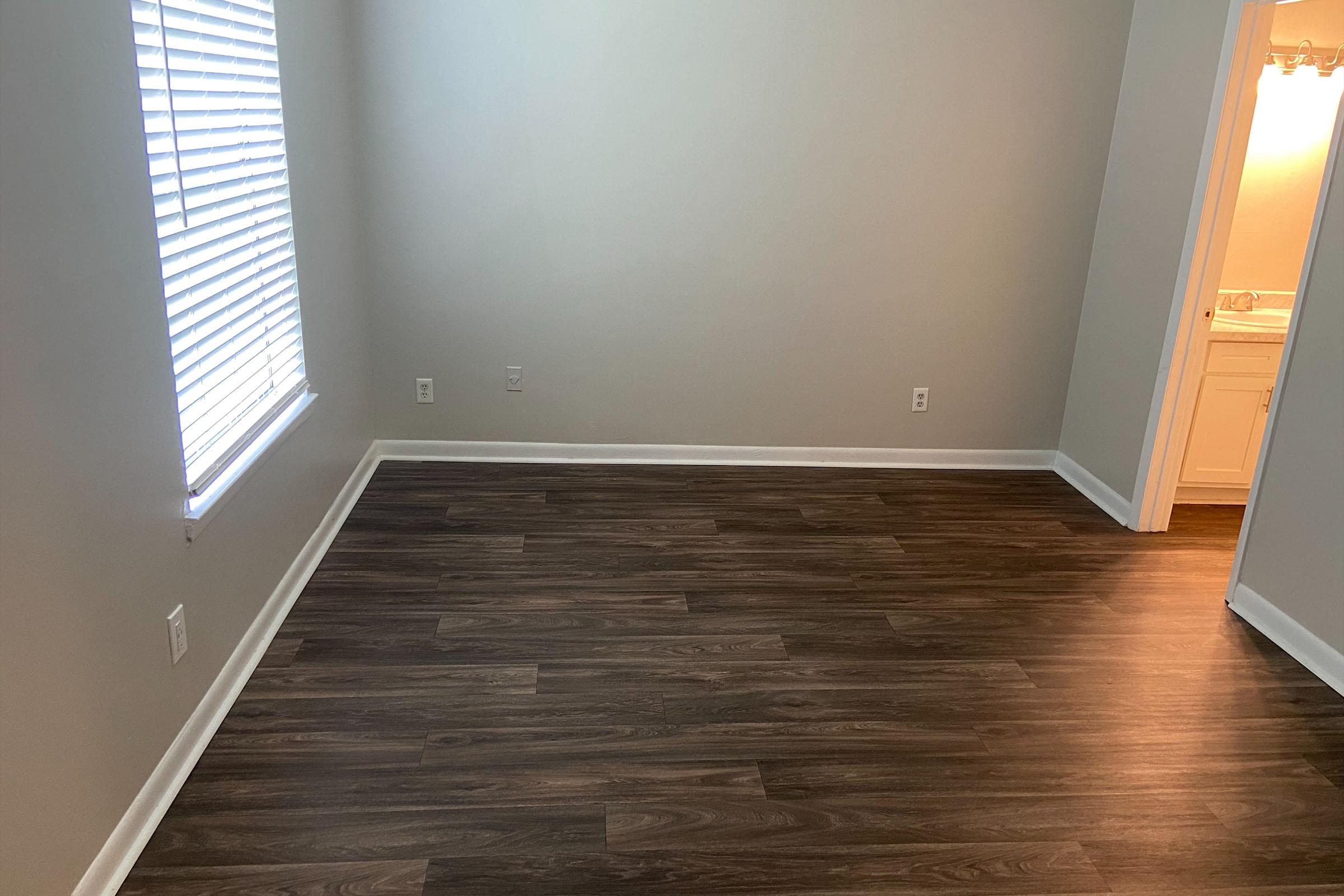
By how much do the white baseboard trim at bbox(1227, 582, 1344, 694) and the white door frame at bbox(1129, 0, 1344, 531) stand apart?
6.7 inches

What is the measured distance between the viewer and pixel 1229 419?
157 inches

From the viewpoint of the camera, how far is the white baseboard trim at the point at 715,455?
449 cm

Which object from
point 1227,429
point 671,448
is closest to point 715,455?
point 671,448

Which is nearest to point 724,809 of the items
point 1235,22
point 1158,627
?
point 1158,627

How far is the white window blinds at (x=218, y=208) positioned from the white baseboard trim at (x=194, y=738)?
0.54 meters

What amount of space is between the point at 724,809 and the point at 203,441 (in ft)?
5.26

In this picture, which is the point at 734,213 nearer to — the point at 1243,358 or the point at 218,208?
the point at 1243,358

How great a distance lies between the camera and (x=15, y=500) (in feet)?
5.32

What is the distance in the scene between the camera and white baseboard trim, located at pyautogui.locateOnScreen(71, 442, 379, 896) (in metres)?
1.94

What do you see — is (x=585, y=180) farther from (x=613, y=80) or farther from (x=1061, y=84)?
(x=1061, y=84)

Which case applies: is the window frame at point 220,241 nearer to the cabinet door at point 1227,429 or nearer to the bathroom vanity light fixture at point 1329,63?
the cabinet door at point 1227,429

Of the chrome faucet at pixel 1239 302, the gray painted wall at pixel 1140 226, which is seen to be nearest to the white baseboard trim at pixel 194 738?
the gray painted wall at pixel 1140 226

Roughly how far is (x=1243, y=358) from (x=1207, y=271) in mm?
500

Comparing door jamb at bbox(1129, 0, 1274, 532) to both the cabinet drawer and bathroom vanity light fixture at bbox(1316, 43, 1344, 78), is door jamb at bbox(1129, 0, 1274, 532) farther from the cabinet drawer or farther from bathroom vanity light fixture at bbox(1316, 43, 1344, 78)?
bathroom vanity light fixture at bbox(1316, 43, 1344, 78)
